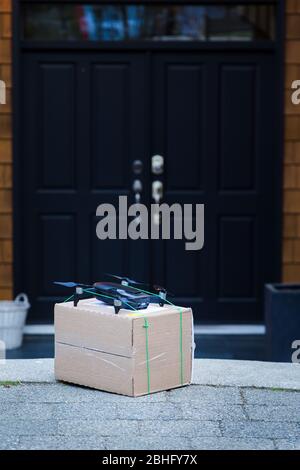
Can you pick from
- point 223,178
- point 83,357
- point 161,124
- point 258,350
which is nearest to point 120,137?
point 161,124

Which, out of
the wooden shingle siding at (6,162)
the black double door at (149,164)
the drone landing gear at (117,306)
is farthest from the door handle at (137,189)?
the drone landing gear at (117,306)

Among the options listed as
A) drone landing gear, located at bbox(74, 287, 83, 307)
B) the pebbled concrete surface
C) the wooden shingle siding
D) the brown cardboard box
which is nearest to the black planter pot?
the pebbled concrete surface

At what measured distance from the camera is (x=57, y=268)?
27.5 feet

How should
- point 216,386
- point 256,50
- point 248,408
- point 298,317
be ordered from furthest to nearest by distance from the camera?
point 256,50, point 298,317, point 216,386, point 248,408

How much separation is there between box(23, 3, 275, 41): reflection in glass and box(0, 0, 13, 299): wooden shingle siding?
221mm

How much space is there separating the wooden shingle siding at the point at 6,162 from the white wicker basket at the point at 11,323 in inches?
16.9

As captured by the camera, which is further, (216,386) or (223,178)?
(223,178)

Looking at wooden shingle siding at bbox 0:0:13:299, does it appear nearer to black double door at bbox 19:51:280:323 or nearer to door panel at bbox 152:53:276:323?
black double door at bbox 19:51:280:323

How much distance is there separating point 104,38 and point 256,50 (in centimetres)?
121

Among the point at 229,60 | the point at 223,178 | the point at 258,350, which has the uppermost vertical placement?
the point at 229,60

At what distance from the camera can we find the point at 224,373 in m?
6.12

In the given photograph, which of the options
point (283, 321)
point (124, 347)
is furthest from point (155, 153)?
point (124, 347)

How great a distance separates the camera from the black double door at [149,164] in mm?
8305

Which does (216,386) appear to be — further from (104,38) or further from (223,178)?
(104,38)
